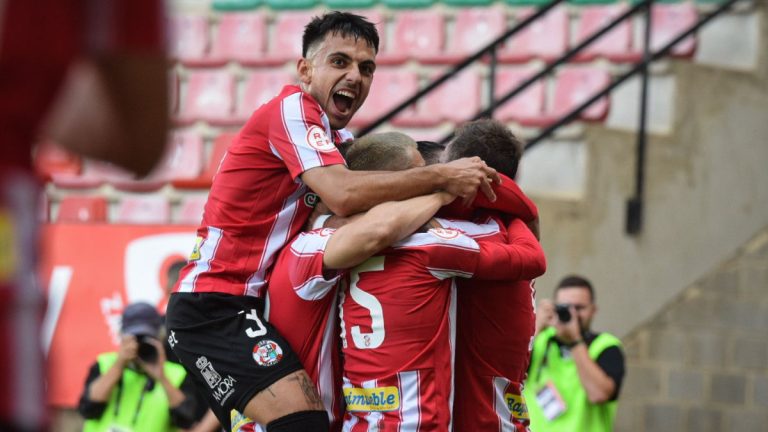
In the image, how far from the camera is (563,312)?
19.1 feet

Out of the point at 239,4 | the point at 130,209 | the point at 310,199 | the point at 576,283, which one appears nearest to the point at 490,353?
the point at 310,199

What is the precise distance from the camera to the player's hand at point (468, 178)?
3.57 m

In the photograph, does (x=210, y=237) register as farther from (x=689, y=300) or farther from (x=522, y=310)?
(x=689, y=300)

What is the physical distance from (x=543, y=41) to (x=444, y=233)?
548cm

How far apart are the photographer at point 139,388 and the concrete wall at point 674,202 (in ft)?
6.85

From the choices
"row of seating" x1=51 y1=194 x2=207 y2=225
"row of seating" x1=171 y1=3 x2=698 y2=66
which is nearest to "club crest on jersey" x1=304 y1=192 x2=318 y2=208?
"row of seating" x1=171 y1=3 x2=698 y2=66

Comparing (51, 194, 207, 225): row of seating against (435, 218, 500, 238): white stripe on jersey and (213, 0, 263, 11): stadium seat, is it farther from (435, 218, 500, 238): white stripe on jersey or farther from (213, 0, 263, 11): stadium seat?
(435, 218, 500, 238): white stripe on jersey

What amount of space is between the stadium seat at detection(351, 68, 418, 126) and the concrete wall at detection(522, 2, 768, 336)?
2.25 m

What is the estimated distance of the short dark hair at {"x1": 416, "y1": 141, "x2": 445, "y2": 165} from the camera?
3.90 m

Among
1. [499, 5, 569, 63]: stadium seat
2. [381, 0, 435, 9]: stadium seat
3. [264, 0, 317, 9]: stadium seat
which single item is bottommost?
[499, 5, 569, 63]: stadium seat

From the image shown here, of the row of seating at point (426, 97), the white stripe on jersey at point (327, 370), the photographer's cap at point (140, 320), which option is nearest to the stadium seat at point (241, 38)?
the row of seating at point (426, 97)

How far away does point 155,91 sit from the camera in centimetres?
193

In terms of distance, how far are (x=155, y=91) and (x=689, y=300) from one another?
18.7 feet

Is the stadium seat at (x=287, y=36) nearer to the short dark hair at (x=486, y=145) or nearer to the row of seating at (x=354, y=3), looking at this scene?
the row of seating at (x=354, y=3)
